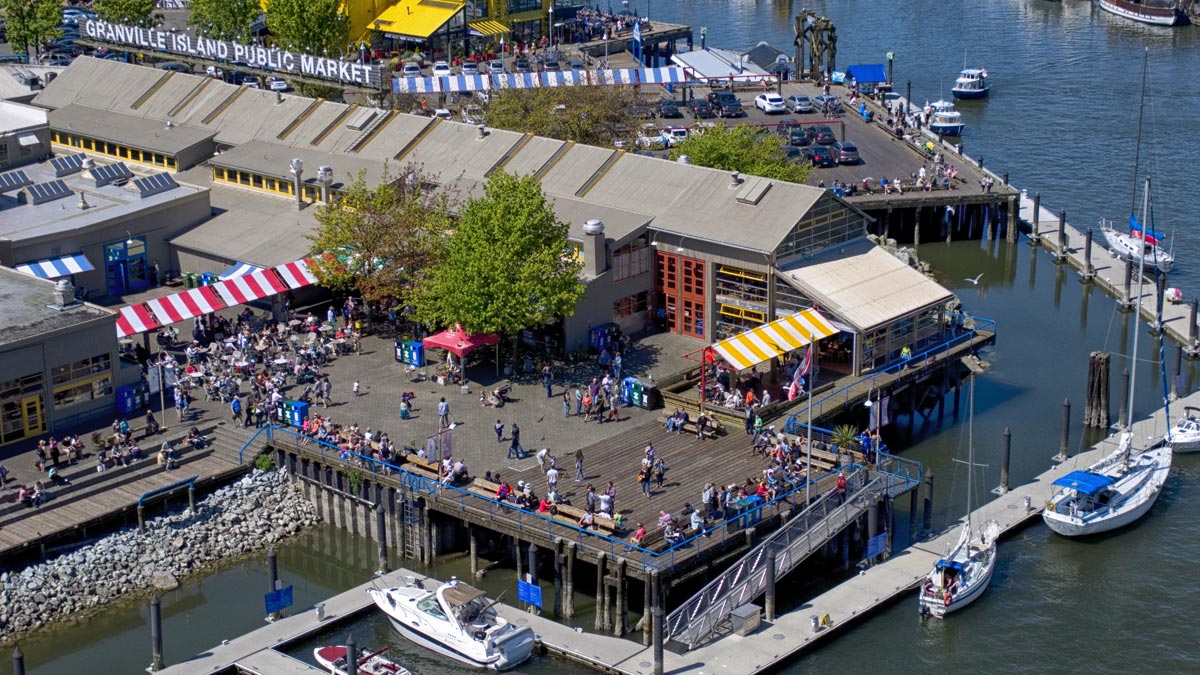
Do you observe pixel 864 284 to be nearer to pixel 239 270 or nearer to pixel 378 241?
pixel 378 241

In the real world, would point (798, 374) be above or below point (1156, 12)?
below

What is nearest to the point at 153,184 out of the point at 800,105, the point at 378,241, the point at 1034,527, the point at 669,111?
the point at 378,241

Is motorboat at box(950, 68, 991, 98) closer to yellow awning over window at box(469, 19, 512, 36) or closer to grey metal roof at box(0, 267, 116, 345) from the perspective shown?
yellow awning over window at box(469, 19, 512, 36)

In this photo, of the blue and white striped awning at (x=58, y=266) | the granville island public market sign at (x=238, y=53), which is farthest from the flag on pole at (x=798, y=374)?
the granville island public market sign at (x=238, y=53)

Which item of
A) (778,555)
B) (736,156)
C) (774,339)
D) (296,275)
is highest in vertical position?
(736,156)

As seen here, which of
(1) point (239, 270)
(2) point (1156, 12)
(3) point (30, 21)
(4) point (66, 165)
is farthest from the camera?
(2) point (1156, 12)

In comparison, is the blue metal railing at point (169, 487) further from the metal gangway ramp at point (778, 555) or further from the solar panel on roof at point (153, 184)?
the solar panel on roof at point (153, 184)

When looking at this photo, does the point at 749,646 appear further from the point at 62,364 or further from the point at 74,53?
the point at 74,53
